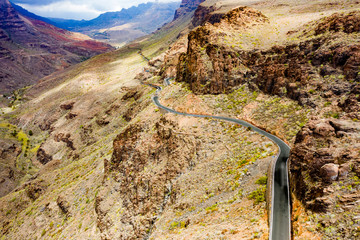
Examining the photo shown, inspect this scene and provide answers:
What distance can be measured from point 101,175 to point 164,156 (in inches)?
647

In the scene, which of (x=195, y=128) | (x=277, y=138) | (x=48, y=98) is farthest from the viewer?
(x=48, y=98)

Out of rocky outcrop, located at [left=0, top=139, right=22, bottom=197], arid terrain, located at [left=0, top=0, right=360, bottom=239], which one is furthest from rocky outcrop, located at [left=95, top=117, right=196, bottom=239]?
rocky outcrop, located at [left=0, top=139, right=22, bottom=197]

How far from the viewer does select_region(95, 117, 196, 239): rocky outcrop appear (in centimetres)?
2478

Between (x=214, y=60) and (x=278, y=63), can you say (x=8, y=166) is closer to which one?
(x=214, y=60)

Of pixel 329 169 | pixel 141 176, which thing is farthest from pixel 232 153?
pixel 141 176

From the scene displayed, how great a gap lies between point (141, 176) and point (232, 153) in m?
13.2

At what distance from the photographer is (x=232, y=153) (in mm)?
22938

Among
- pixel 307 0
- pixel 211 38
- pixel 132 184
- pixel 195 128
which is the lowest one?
pixel 132 184

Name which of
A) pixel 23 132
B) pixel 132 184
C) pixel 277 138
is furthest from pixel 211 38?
pixel 23 132

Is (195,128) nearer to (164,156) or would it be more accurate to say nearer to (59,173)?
(164,156)

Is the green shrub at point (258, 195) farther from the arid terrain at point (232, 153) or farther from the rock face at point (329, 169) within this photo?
the rock face at point (329, 169)

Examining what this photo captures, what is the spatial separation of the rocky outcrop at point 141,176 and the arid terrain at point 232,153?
0.16m

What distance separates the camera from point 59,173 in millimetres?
50219

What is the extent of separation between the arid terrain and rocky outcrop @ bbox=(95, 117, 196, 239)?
0.16 meters
